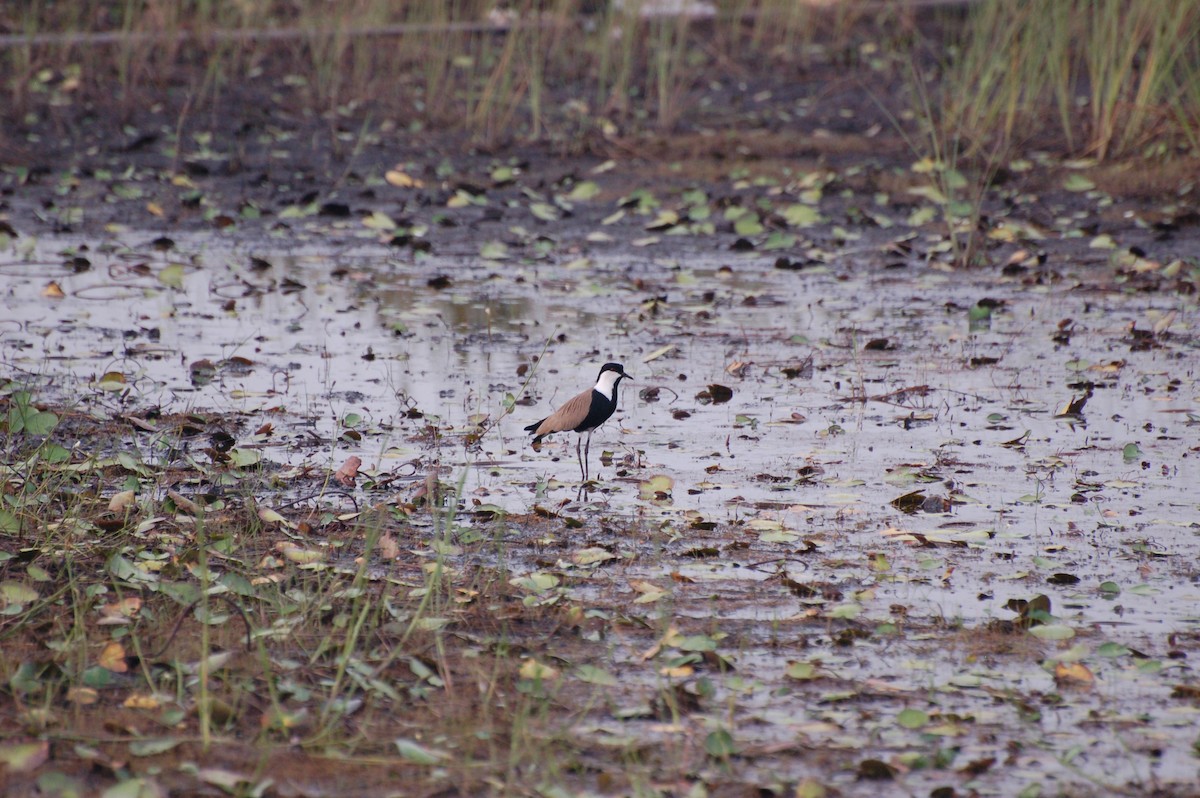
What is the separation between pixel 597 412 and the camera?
16.9 feet

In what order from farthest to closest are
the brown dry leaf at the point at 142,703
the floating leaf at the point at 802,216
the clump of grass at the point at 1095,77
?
the clump of grass at the point at 1095,77 < the floating leaf at the point at 802,216 < the brown dry leaf at the point at 142,703

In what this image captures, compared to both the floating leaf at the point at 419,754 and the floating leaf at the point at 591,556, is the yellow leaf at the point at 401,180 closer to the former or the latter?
the floating leaf at the point at 591,556

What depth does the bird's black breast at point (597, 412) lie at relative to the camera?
5.13m

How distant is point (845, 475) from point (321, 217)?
5704mm

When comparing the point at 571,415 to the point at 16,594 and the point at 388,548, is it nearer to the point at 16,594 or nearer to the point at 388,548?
the point at 388,548

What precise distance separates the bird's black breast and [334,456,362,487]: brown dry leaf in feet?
2.37

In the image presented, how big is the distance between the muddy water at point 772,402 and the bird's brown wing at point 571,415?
18 cm

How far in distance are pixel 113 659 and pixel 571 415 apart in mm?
1993

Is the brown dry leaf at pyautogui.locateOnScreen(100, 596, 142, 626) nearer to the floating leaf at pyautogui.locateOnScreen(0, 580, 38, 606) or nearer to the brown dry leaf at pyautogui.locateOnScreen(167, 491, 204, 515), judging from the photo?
the floating leaf at pyautogui.locateOnScreen(0, 580, 38, 606)

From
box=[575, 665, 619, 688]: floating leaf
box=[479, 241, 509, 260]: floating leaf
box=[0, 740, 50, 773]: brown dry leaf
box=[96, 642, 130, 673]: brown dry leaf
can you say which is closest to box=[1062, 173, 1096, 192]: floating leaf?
box=[479, 241, 509, 260]: floating leaf

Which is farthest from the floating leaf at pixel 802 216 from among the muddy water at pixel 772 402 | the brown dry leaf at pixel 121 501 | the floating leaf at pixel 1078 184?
the brown dry leaf at pixel 121 501

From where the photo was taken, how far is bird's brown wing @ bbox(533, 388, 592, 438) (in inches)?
202

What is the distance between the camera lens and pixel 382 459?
532cm

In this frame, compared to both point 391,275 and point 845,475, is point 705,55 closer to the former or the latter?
point 391,275
